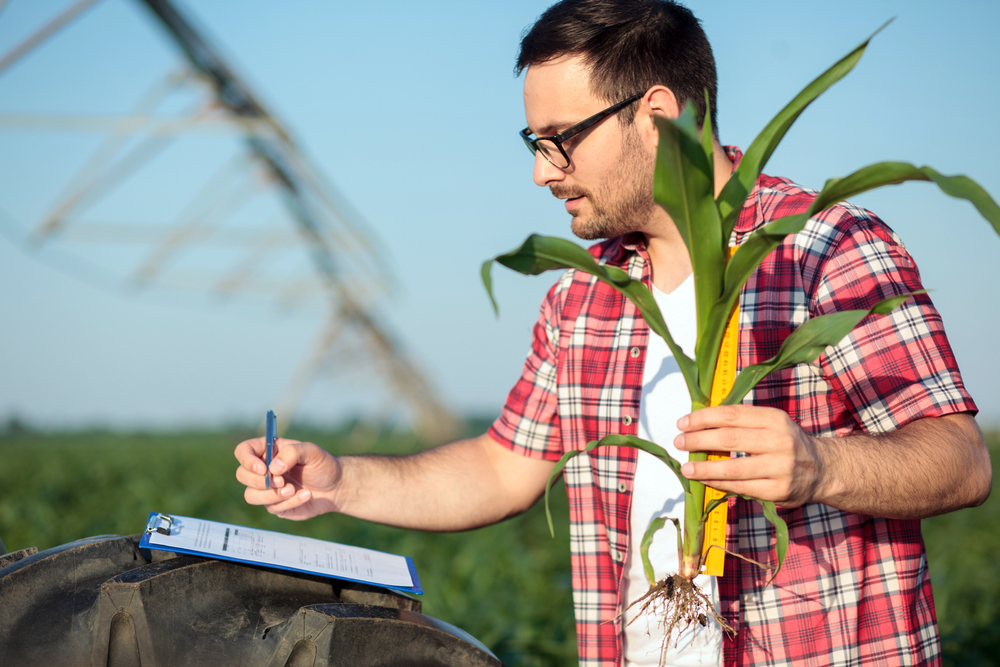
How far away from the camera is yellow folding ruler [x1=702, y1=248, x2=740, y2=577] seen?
1.30 metres

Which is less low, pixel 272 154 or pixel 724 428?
pixel 272 154

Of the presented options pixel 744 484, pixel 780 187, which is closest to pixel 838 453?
pixel 744 484

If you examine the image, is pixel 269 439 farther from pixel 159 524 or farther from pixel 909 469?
pixel 909 469

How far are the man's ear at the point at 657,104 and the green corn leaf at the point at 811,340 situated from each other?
2.25 feet

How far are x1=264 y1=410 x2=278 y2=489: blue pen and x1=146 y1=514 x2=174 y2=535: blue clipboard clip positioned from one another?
294mm

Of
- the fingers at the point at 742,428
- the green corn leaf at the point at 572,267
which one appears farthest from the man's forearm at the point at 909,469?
the green corn leaf at the point at 572,267

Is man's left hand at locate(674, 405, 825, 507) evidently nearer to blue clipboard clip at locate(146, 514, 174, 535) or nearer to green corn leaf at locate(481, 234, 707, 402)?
green corn leaf at locate(481, 234, 707, 402)

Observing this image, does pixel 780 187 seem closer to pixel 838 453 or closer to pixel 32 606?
pixel 838 453

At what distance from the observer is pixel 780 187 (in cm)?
172

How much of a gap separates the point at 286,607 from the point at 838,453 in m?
0.90

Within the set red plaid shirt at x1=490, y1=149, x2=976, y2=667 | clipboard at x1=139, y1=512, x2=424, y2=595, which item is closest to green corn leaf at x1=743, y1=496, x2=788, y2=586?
red plaid shirt at x1=490, y1=149, x2=976, y2=667

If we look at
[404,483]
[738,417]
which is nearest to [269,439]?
[404,483]

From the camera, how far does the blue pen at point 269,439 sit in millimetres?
1586

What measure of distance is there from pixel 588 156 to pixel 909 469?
34.9 inches
